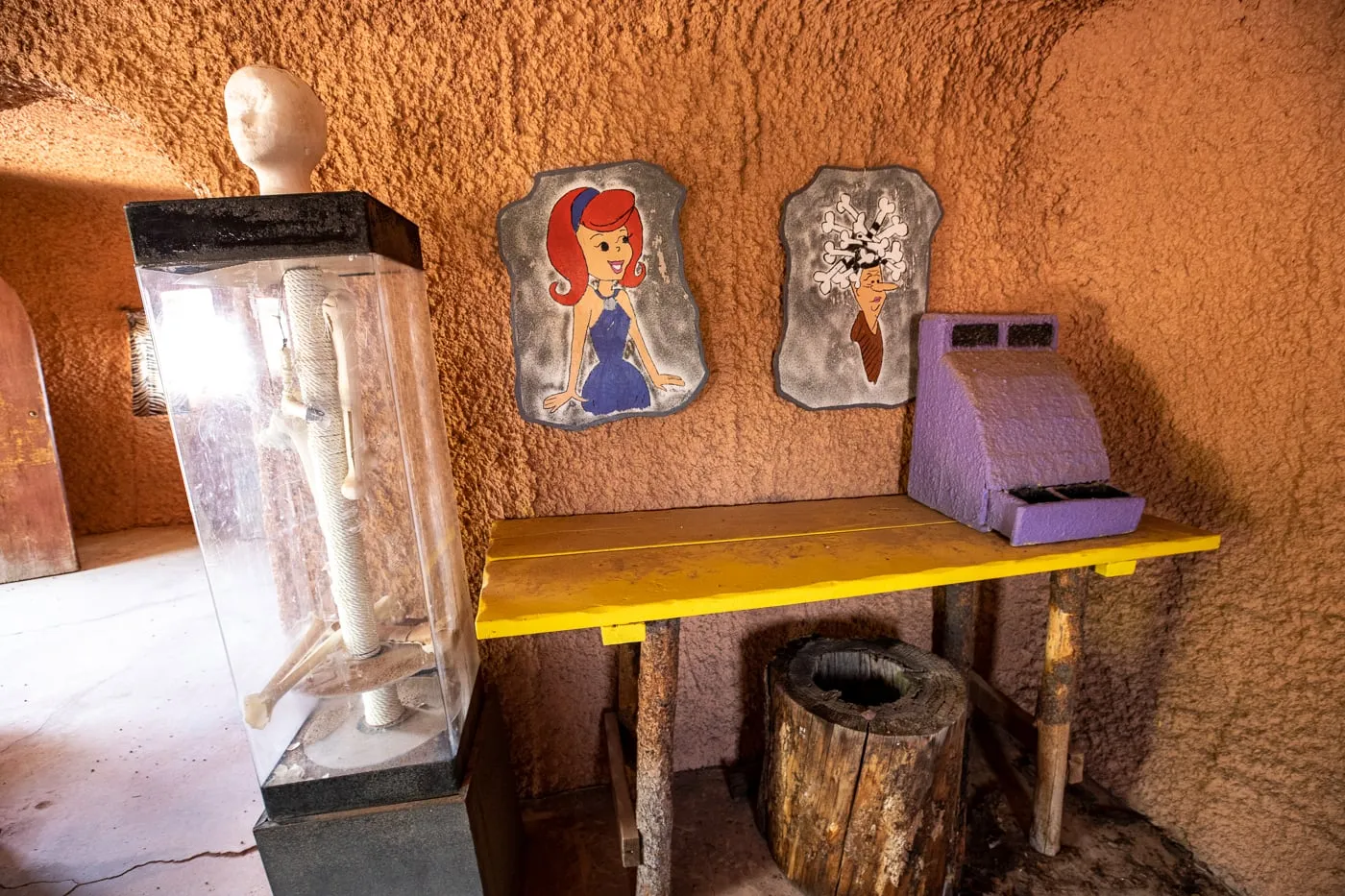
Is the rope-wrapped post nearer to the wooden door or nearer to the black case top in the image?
the black case top

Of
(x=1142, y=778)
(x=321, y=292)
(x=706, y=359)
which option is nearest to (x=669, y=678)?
(x=706, y=359)

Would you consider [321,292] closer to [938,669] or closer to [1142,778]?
[938,669]

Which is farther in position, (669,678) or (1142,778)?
(1142,778)

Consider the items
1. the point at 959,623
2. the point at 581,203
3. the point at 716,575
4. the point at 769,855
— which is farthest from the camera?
the point at 959,623

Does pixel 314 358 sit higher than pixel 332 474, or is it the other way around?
pixel 314 358

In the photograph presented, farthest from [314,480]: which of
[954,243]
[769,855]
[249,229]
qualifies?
[954,243]

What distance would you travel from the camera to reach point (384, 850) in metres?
1.21

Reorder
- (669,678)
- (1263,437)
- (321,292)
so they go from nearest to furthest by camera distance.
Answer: (321,292)
(669,678)
(1263,437)

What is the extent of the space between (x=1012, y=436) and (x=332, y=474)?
164 cm

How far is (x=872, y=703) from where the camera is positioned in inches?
73.2

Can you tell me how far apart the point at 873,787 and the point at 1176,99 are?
6.91 ft

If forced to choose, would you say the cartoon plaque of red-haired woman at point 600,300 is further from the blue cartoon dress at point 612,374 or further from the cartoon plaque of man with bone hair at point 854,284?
the cartoon plaque of man with bone hair at point 854,284

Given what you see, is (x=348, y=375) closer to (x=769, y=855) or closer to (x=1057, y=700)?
(x=769, y=855)

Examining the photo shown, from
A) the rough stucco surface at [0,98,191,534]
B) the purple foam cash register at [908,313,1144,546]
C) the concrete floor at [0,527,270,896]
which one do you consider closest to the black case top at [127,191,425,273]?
the purple foam cash register at [908,313,1144,546]
